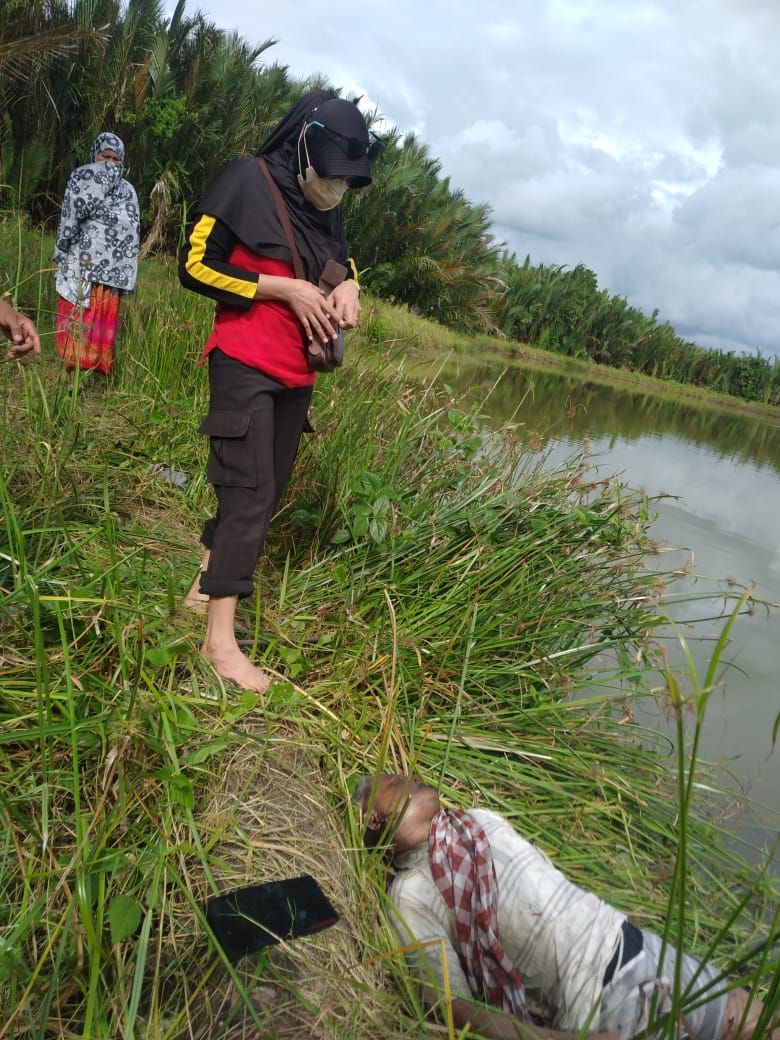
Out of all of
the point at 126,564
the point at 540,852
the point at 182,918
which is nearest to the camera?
the point at 182,918

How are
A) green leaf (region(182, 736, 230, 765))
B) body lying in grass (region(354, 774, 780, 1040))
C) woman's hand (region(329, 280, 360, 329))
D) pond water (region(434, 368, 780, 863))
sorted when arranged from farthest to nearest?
pond water (region(434, 368, 780, 863)) → woman's hand (region(329, 280, 360, 329)) → green leaf (region(182, 736, 230, 765)) → body lying in grass (region(354, 774, 780, 1040))

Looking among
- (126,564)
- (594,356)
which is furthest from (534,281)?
(126,564)

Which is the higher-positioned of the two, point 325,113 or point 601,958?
point 325,113

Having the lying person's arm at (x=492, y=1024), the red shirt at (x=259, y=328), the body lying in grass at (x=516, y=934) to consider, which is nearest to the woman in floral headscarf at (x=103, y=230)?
the red shirt at (x=259, y=328)

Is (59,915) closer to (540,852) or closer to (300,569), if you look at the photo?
(540,852)

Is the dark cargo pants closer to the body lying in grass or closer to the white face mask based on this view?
the white face mask

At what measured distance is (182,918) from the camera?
1150 millimetres

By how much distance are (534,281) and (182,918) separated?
87.6 ft

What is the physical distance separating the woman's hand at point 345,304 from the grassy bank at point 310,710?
0.70 m

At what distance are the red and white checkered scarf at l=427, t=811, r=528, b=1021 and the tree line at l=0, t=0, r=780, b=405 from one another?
147 inches

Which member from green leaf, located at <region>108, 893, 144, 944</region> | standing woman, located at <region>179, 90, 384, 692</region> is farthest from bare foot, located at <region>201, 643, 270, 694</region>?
green leaf, located at <region>108, 893, 144, 944</region>

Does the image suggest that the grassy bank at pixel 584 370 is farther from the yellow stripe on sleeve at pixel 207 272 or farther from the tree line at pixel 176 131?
the yellow stripe on sleeve at pixel 207 272

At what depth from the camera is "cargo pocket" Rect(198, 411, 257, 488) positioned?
1627mm

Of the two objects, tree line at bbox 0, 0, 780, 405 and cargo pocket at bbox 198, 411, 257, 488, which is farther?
tree line at bbox 0, 0, 780, 405
